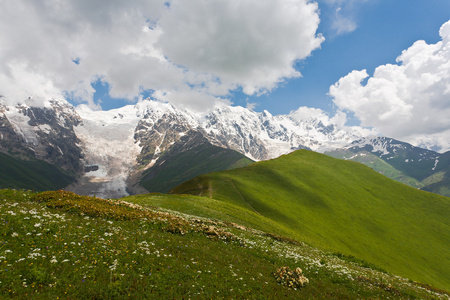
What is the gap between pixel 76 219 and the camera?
19.1 m

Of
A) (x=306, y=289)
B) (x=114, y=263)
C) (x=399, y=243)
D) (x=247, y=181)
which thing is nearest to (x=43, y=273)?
(x=114, y=263)

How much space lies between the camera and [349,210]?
319 ft

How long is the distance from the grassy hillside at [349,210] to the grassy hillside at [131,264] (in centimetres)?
3865

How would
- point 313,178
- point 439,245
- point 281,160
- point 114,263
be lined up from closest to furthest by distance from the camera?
point 114,263 < point 439,245 < point 313,178 < point 281,160

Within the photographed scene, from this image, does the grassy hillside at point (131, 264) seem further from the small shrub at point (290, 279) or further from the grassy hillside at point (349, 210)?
the grassy hillside at point (349, 210)

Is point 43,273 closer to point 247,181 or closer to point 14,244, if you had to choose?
point 14,244

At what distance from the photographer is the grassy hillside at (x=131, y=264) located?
1090 cm

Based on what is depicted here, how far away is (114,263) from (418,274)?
82510 millimetres

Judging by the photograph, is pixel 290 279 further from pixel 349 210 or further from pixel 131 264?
pixel 349 210

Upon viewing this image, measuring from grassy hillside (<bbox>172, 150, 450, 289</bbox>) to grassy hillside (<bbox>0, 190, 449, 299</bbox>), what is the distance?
3865 centimetres

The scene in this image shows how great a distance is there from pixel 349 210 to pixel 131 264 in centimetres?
10476

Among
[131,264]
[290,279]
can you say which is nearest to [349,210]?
[290,279]

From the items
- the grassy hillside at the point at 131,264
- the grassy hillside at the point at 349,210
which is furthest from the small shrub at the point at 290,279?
the grassy hillside at the point at 349,210

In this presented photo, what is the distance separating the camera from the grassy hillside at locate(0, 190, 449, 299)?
1090 cm
